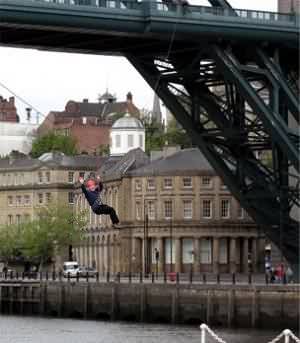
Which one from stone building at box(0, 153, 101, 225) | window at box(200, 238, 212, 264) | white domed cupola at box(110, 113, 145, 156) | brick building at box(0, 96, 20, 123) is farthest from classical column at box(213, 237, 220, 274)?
brick building at box(0, 96, 20, 123)

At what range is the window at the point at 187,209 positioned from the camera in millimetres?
106000

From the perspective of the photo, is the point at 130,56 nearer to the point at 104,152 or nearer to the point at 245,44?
the point at 245,44

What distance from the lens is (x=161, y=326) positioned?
71.9m

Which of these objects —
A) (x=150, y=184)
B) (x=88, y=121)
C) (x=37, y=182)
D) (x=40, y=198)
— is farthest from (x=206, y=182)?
(x=88, y=121)

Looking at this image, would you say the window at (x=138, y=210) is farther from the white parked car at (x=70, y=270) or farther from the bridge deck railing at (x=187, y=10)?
the bridge deck railing at (x=187, y=10)

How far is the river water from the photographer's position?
64.1 m

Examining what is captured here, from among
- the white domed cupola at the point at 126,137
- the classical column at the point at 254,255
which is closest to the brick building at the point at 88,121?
the white domed cupola at the point at 126,137

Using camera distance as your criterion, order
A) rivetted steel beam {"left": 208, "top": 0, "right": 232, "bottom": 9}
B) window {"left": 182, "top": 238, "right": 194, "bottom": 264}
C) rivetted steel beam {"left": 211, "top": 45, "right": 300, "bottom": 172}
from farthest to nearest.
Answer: window {"left": 182, "top": 238, "right": 194, "bottom": 264}
rivetted steel beam {"left": 208, "top": 0, "right": 232, "bottom": 9}
rivetted steel beam {"left": 211, "top": 45, "right": 300, "bottom": 172}

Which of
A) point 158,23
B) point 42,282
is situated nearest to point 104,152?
point 42,282

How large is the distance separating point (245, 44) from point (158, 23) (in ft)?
15.6

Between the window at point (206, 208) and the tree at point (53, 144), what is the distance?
48.8 meters

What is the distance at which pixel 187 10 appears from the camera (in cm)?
6216

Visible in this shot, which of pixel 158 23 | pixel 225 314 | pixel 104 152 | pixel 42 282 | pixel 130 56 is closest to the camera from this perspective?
pixel 158 23

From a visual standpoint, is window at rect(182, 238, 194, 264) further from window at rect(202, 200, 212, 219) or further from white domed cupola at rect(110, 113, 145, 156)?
white domed cupola at rect(110, 113, 145, 156)
